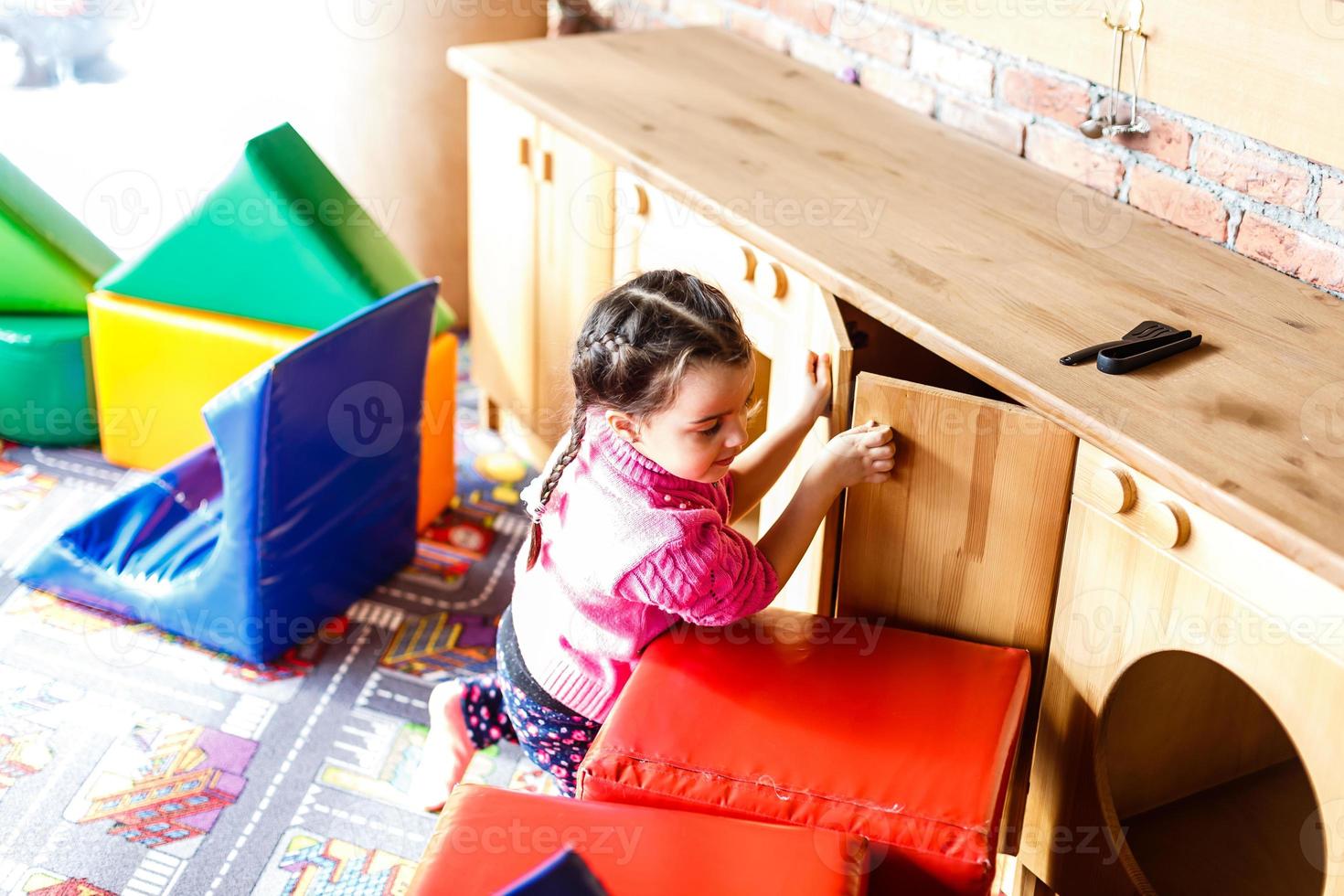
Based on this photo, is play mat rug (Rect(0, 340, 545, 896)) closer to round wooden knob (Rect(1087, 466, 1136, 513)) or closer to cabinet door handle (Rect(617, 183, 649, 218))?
cabinet door handle (Rect(617, 183, 649, 218))

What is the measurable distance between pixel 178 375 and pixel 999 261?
1416mm

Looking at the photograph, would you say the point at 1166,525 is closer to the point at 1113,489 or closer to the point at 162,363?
the point at 1113,489

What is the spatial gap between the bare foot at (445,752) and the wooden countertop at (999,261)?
72 centimetres

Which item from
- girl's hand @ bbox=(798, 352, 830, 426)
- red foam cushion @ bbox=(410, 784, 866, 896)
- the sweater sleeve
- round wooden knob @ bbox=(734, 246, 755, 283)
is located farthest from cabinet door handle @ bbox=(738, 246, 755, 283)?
red foam cushion @ bbox=(410, 784, 866, 896)

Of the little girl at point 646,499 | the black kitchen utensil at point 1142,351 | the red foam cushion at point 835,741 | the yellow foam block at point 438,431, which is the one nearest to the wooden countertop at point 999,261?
the black kitchen utensil at point 1142,351

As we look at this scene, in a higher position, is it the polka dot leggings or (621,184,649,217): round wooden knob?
(621,184,649,217): round wooden knob

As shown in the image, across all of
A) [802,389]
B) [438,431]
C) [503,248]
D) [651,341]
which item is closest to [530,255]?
[503,248]

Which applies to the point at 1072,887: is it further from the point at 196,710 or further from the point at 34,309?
the point at 34,309

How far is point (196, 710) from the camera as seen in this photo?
1883mm

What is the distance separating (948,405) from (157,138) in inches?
80.4

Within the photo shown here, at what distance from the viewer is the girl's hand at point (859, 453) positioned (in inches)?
54.7

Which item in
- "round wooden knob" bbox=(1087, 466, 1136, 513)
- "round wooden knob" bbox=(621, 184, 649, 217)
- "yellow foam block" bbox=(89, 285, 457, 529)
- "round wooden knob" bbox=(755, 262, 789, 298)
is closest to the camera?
"round wooden knob" bbox=(1087, 466, 1136, 513)

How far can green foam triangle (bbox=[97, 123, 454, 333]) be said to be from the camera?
2.07 m

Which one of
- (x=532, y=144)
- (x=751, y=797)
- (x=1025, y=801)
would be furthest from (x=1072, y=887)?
(x=532, y=144)
